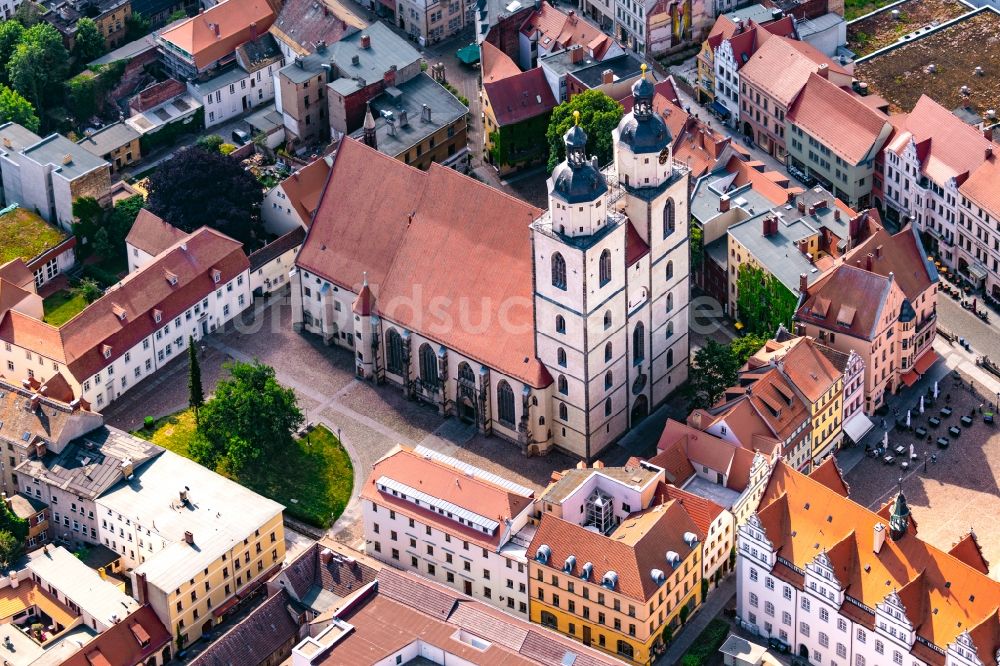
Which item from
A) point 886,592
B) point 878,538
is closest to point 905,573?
point 886,592

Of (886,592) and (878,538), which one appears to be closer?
(886,592)

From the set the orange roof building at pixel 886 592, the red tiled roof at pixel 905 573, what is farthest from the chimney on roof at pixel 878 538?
the red tiled roof at pixel 905 573

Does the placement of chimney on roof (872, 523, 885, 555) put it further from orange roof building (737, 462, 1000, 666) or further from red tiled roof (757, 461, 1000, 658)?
red tiled roof (757, 461, 1000, 658)

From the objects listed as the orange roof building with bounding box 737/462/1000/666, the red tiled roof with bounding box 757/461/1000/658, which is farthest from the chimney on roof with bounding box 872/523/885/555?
the red tiled roof with bounding box 757/461/1000/658

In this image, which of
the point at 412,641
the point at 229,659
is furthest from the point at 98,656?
the point at 412,641

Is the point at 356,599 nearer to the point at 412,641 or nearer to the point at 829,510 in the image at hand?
the point at 412,641

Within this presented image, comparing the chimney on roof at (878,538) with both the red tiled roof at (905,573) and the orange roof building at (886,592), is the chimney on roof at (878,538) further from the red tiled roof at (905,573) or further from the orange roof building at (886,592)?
the red tiled roof at (905,573)

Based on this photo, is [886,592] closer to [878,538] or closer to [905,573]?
[905,573]
